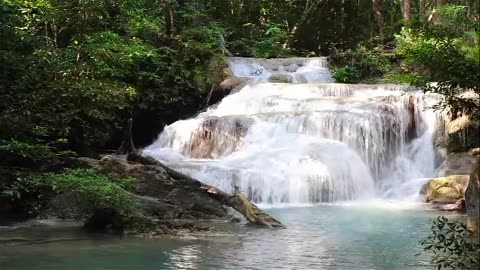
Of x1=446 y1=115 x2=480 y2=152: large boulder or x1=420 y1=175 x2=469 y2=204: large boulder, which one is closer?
x1=420 y1=175 x2=469 y2=204: large boulder

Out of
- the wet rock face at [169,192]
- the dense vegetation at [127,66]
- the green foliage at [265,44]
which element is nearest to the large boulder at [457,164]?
the dense vegetation at [127,66]

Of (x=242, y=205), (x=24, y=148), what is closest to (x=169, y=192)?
(x=242, y=205)

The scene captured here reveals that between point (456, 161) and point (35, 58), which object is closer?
point (35, 58)

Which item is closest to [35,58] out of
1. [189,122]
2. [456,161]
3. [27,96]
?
[27,96]

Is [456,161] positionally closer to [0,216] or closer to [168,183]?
[168,183]

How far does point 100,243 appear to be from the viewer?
7.49 m

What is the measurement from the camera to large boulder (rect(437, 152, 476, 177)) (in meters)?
14.2

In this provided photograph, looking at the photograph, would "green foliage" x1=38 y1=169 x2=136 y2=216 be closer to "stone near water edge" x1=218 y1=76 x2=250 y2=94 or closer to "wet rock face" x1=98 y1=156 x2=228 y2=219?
"wet rock face" x1=98 y1=156 x2=228 y2=219

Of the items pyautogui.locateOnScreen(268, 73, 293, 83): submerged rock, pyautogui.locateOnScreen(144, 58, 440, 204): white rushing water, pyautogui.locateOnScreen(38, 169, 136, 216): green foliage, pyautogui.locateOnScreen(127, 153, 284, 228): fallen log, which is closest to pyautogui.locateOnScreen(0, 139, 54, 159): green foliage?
pyautogui.locateOnScreen(38, 169, 136, 216): green foliage

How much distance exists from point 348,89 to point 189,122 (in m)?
5.59

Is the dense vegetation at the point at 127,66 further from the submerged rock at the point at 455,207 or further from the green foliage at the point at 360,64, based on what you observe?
the submerged rock at the point at 455,207

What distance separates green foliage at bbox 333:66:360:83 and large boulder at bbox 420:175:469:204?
423 inches

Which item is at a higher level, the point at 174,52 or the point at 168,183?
the point at 174,52

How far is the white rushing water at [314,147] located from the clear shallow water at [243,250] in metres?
3.90
